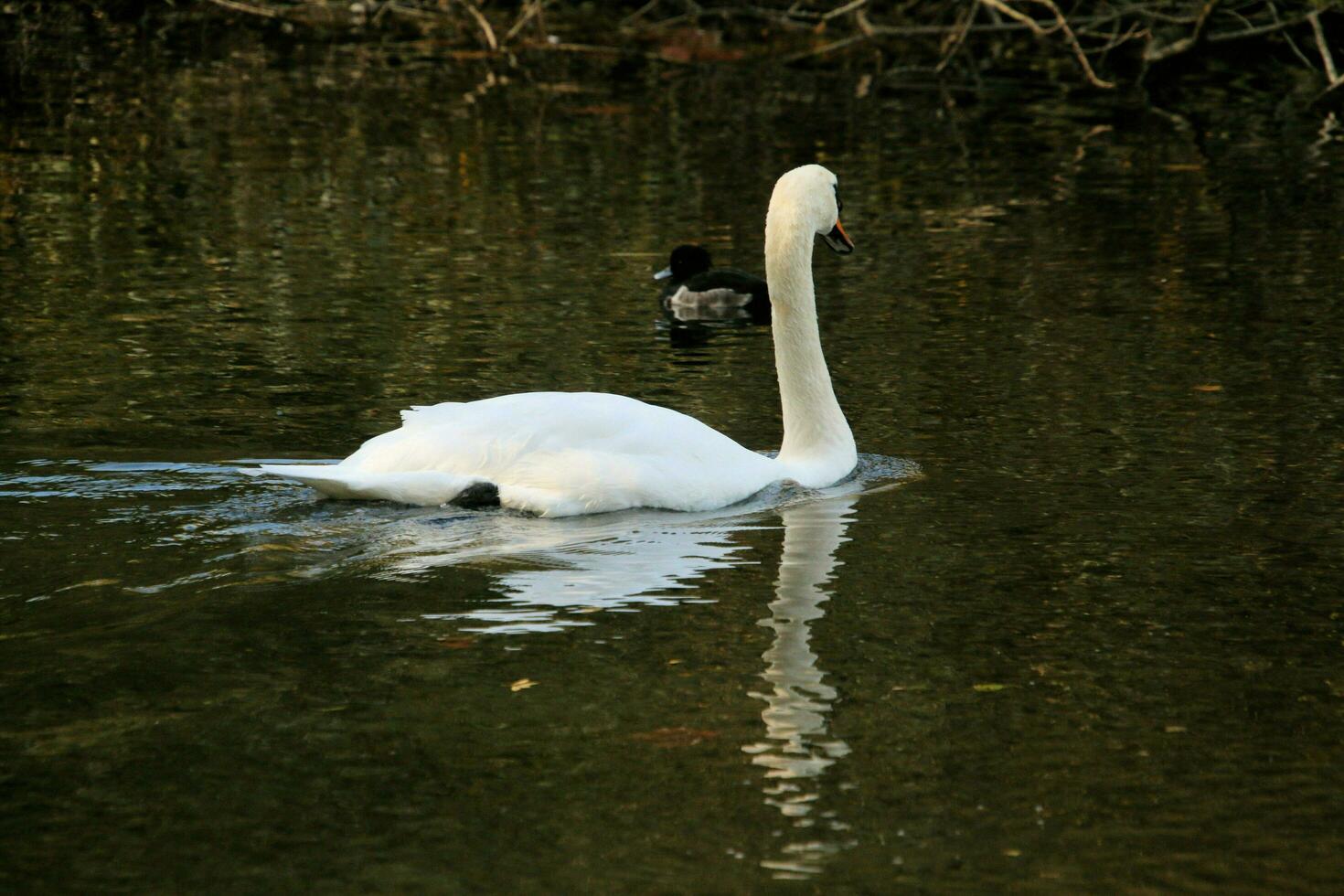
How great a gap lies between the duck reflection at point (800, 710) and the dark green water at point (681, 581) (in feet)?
0.06

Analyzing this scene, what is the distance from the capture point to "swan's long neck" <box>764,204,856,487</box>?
8961 mm

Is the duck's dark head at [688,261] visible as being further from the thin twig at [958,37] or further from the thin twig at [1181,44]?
the thin twig at [1181,44]

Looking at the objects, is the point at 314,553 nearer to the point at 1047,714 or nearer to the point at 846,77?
the point at 1047,714

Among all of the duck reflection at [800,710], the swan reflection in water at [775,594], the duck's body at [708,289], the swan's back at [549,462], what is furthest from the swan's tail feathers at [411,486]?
the duck's body at [708,289]

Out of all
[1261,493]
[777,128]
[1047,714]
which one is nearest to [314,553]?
[1047,714]

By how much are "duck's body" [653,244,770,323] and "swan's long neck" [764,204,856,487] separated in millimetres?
3917

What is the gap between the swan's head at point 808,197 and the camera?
9.27 meters

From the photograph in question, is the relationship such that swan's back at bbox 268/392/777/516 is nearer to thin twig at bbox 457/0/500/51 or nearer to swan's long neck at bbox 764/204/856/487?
swan's long neck at bbox 764/204/856/487

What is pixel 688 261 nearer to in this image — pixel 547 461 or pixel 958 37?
pixel 547 461

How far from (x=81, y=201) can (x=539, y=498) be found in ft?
33.8

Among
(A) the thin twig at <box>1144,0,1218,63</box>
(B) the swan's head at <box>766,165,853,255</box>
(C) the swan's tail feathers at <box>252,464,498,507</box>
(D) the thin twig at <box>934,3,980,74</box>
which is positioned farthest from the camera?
(D) the thin twig at <box>934,3,980,74</box>

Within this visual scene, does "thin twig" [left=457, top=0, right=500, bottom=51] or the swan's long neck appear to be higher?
"thin twig" [left=457, top=0, right=500, bottom=51]

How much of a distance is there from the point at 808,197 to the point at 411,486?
2.43 m

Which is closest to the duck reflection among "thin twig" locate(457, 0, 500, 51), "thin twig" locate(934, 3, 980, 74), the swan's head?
the swan's head
